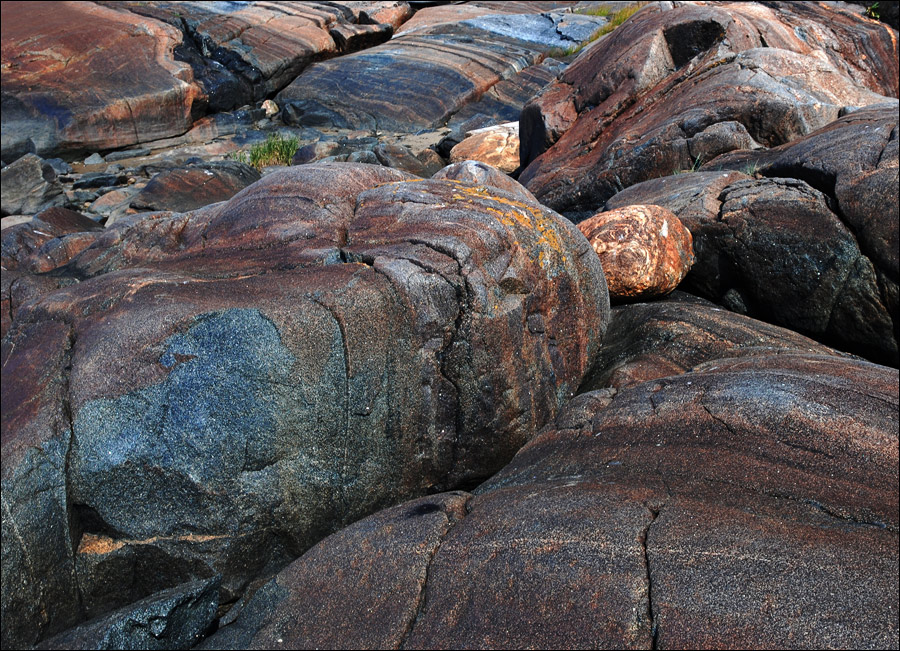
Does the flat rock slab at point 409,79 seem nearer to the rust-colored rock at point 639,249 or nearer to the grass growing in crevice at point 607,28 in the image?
the grass growing in crevice at point 607,28

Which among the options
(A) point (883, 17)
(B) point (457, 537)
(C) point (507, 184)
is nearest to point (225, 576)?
(B) point (457, 537)

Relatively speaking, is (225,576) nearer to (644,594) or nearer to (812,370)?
(644,594)

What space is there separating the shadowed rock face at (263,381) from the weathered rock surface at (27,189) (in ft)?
28.9

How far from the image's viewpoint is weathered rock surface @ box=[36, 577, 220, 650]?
2.87 m

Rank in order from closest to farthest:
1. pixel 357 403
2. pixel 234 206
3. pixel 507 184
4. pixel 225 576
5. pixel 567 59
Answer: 1. pixel 225 576
2. pixel 357 403
3. pixel 234 206
4. pixel 507 184
5. pixel 567 59

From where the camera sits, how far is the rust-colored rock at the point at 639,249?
5.94m

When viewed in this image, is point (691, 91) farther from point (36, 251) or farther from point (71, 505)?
point (71, 505)

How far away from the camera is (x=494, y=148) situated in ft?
44.9

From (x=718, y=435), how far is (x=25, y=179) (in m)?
12.9

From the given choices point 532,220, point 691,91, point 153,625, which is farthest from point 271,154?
point 153,625

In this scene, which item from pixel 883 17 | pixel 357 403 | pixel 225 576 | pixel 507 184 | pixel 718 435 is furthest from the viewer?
pixel 883 17

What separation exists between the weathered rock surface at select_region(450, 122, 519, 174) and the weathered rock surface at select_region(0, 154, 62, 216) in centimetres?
711

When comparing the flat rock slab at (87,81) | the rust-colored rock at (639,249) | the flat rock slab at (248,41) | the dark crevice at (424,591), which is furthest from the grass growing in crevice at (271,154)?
the dark crevice at (424,591)

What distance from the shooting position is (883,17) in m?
13.9
